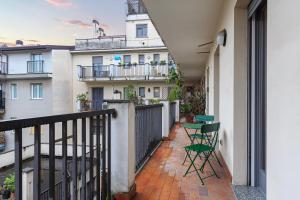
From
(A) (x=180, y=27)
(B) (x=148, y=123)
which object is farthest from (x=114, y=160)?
(A) (x=180, y=27)

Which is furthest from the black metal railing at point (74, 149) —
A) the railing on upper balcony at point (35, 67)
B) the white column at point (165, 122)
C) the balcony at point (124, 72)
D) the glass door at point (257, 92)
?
the railing on upper balcony at point (35, 67)

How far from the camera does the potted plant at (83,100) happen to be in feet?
55.5

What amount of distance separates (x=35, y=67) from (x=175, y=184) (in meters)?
18.3

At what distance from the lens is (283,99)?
1.31 meters

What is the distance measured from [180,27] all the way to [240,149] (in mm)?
3149

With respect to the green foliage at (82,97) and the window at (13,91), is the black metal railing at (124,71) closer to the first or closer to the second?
the green foliage at (82,97)

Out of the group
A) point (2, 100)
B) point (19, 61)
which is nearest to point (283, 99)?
point (19, 61)

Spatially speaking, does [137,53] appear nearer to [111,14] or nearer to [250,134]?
[111,14]

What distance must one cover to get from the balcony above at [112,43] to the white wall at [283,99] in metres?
16.4

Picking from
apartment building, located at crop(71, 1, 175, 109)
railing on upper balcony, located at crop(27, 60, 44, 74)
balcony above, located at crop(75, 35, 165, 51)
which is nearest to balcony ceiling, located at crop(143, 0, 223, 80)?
apartment building, located at crop(71, 1, 175, 109)

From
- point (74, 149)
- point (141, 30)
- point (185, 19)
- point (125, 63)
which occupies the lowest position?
point (74, 149)

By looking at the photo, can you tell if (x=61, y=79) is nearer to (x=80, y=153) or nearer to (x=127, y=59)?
(x=127, y=59)

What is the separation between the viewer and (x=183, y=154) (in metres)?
4.32

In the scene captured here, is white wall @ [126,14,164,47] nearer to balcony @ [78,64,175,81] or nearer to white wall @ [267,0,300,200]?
balcony @ [78,64,175,81]
